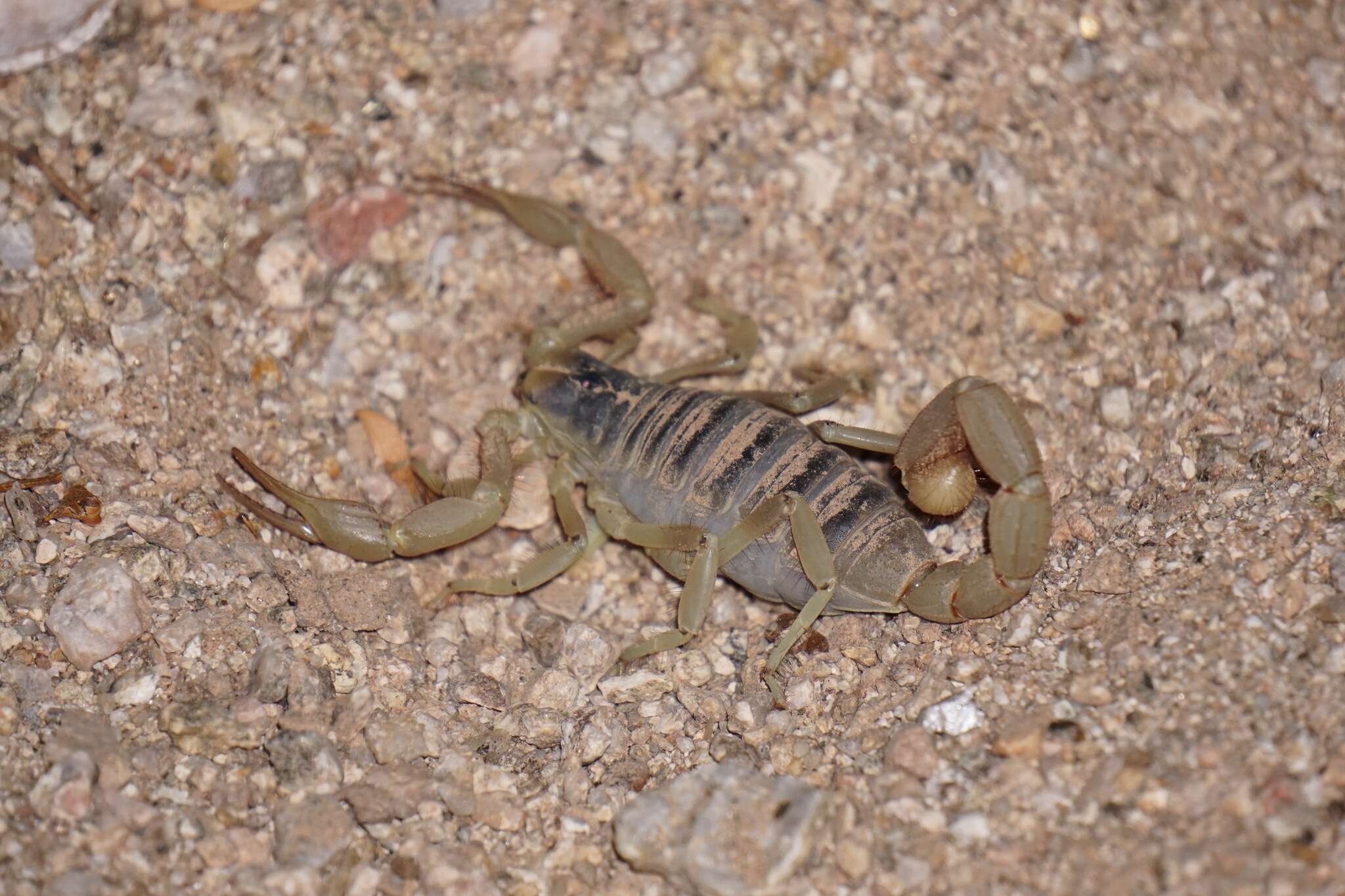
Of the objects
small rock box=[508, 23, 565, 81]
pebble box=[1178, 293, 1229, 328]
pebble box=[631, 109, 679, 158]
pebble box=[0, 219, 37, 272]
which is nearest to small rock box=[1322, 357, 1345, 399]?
pebble box=[1178, 293, 1229, 328]

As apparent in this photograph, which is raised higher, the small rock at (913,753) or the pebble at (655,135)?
the pebble at (655,135)

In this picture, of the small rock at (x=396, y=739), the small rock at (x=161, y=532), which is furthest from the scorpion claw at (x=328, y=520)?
the small rock at (x=396, y=739)

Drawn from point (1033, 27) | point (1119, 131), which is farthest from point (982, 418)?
point (1033, 27)

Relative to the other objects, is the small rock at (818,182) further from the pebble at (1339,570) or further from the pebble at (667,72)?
the pebble at (1339,570)

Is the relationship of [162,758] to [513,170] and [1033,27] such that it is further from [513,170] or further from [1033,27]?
[1033,27]

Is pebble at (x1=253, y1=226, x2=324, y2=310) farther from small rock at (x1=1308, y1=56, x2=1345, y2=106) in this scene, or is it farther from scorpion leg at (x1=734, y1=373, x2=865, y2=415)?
small rock at (x1=1308, y1=56, x2=1345, y2=106)

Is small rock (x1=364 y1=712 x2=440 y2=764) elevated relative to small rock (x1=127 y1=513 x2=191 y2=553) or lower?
lower
